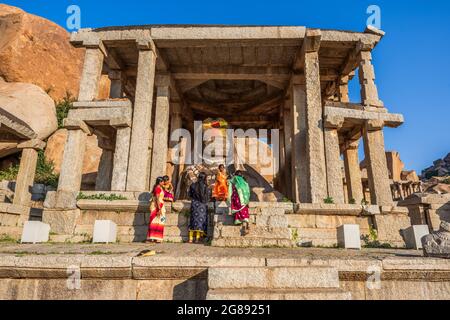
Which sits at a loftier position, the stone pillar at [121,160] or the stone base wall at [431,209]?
the stone pillar at [121,160]

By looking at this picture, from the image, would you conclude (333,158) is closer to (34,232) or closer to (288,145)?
(288,145)

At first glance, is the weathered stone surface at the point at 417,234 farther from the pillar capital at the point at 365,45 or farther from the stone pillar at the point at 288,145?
the pillar capital at the point at 365,45

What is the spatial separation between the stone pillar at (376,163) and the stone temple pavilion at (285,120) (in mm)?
32

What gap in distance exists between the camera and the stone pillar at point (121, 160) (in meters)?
8.65

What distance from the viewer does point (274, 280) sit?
2932 millimetres

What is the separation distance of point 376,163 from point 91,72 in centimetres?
1005

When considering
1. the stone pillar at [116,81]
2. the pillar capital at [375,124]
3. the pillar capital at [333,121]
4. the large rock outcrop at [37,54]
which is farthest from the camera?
the large rock outcrop at [37,54]

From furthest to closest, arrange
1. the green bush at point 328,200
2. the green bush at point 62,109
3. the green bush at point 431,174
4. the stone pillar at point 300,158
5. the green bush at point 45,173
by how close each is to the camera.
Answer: the green bush at point 431,174 < the green bush at point 62,109 < the green bush at point 45,173 < the stone pillar at point 300,158 < the green bush at point 328,200

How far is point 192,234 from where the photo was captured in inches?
260

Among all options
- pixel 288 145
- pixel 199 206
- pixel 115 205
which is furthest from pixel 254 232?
pixel 288 145

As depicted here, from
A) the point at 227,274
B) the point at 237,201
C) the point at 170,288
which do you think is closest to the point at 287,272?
the point at 227,274

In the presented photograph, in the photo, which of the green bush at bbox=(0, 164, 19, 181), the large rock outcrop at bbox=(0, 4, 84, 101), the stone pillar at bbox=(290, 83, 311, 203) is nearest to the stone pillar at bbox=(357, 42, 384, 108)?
the stone pillar at bbox=(290, 83, 311, 203)

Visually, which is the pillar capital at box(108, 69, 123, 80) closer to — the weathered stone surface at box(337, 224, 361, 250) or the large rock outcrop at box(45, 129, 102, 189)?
the large rock outcrop at box(45, 129, 102, 189)

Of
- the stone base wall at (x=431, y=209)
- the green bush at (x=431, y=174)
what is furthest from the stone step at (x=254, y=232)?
the green bush at (x=431, y=174)
